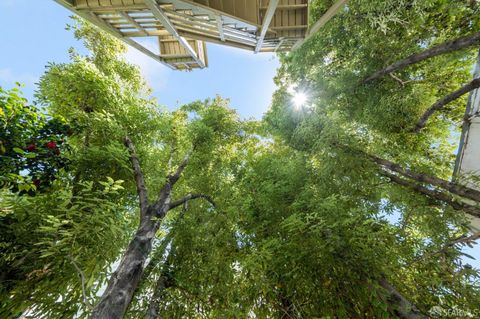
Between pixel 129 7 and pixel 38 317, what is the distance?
8.34 m

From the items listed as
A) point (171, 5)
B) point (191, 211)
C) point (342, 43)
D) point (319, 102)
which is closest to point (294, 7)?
point (342, 43)

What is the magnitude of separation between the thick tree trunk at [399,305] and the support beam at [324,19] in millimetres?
6947

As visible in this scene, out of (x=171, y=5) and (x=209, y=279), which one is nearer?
(x=209, y=279)

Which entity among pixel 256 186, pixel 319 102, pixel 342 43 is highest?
pixel 342 43

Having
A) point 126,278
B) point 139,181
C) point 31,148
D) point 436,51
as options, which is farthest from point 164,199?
point 436,51

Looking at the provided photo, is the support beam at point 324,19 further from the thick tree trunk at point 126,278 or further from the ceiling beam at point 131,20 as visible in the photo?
the thick tree trunk at point 126,278

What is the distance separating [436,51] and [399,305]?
646cm

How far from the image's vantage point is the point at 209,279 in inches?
180

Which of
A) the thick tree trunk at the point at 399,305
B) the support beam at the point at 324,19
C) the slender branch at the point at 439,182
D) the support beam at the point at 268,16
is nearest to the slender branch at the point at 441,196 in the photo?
the slender branch at the point at 439,182

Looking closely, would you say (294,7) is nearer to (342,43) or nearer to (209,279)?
(342,43)

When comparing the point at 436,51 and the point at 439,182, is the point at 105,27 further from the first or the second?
the point at 439,182

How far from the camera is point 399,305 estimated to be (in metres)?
3.28

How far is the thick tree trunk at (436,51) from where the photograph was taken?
15.9 ft

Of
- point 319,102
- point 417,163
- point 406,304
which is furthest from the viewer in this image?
point 319,102
